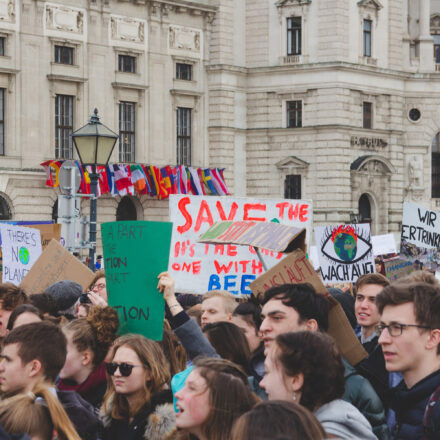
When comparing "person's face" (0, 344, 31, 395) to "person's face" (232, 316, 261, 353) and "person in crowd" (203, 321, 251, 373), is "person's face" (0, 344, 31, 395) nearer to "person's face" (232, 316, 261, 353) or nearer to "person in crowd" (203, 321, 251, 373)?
"person in crowd" (203, 321, 251, 373)

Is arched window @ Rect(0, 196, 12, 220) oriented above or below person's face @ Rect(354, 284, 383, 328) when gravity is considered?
above

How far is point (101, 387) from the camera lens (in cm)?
694

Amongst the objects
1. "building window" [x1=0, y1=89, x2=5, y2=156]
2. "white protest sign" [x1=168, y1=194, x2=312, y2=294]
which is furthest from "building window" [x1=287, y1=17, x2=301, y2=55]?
"white protest sign" [x1=168, y1=194, x2=312, y2=294]

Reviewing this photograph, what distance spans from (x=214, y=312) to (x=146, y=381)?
243 centimetres

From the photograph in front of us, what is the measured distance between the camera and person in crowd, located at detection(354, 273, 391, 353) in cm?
867

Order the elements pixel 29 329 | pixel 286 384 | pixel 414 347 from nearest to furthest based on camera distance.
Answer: pixel 286 384 → pixel 414 347 → pixel 29 329

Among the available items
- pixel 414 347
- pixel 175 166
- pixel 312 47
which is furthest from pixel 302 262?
pixel 312 47

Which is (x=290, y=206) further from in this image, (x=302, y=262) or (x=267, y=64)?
(x=267, y=64)

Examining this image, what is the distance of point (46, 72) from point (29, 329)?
31931 millimetres

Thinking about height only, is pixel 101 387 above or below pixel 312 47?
below

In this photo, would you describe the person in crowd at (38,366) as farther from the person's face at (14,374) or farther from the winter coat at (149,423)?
the winter coat at (149,423)

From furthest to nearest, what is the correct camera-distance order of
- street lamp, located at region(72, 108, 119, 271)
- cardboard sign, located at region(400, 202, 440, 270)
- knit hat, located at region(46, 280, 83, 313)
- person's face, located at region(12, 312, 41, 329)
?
street lamp, located at region(72, 108, 119, 271) → cardboard sign, located at region(400, 202, 440, 270) → knit hat, located at region(46, 280, 83, 313) → person's face, located at region(12, 312, 41, 329)

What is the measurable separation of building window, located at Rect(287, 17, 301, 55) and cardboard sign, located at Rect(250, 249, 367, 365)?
3690cm

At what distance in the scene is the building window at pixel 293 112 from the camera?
44.0 m
